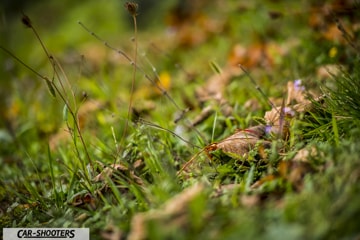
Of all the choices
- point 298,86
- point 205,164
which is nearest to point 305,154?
point 205,164

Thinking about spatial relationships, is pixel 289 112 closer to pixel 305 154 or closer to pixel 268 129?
pixel 268 129

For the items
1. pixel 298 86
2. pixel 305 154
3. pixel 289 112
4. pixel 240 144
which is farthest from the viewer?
pixel 298 86

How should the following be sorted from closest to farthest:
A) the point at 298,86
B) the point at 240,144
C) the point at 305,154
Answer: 1. the point at 305,154
2. the point at 240,144
3. the point at 298,86

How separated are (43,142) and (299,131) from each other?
5.68ft

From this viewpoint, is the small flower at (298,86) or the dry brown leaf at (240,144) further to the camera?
the small flower at (298,86)

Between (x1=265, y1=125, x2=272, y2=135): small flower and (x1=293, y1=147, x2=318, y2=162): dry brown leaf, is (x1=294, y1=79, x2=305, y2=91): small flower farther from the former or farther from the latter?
(x1=293, y1=147, x2=318, y2=162): dry brown leaf

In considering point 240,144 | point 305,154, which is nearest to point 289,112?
point 240,144

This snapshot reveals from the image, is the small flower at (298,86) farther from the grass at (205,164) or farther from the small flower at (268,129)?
the small flower at (268,129)

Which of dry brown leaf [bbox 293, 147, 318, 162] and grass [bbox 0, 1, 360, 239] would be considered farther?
dry brown leaf [bbox 293, 147, 318, 162]

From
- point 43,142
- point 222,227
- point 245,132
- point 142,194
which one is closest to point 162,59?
point 43,142

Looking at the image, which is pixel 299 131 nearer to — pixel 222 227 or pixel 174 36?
pixel 222 227

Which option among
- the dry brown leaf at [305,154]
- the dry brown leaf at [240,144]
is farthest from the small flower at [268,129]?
the dry brown leaf at [305,154]

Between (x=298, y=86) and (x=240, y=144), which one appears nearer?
(x=240, y=144)

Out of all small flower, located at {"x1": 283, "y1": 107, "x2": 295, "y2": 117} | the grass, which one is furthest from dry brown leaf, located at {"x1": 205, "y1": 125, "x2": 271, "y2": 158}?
small flower, located at {"x1": 283, "y1": 107, "x2": 295, "y2": 117}
